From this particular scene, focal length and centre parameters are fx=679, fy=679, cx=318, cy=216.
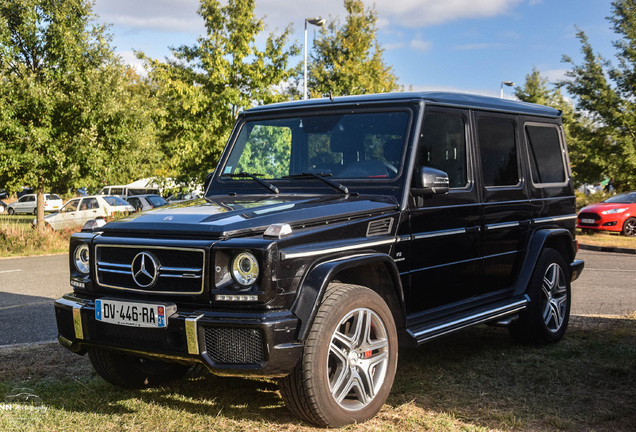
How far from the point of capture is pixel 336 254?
163 inches

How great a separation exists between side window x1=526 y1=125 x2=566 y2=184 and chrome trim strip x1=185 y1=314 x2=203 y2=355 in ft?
12.9

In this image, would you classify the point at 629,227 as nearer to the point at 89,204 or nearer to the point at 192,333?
the point at 192,333

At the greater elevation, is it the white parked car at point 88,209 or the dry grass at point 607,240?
the white parked car at point 88,209

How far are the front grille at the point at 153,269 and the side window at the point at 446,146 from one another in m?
1.97

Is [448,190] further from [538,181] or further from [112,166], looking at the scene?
[112,166]

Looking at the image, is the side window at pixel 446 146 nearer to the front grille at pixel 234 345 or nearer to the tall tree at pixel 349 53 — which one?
the front grille at pixel 234 345

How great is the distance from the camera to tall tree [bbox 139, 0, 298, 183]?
69.7 ft

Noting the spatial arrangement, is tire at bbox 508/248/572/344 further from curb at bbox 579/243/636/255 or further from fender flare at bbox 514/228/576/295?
curb at bbox 579/243/636/255

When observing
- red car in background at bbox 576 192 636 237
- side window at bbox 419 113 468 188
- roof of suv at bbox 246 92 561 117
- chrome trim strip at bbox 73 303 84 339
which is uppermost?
roof of suv at bbox 246 92 561 117

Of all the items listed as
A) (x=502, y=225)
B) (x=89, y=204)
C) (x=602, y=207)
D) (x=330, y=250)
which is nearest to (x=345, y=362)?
(x=330, y=250)

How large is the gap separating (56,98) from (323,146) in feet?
51.1

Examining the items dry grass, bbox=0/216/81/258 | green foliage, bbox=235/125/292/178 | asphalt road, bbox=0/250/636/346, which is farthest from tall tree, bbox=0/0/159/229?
green foliage, bbox=235/125/292/178

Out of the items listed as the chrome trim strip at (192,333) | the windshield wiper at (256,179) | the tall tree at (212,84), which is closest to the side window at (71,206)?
the tall tree at (212,84)

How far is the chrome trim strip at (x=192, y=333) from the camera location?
375 centimetres
